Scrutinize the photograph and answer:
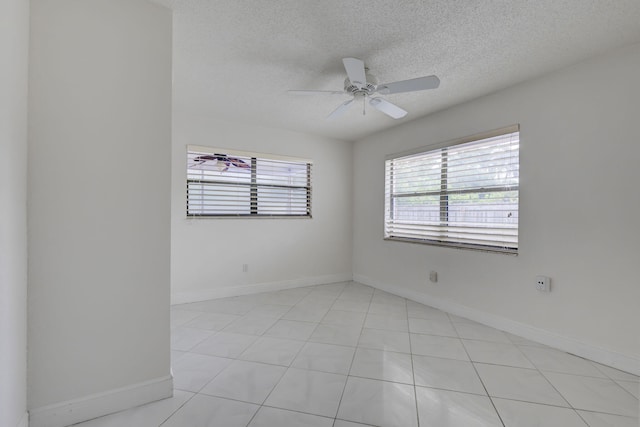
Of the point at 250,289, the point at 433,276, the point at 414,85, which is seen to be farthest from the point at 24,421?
the point at 433,276

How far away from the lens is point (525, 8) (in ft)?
5.63

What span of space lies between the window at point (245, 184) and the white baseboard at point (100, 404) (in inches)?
90.9

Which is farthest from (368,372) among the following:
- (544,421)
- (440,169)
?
(440,169)

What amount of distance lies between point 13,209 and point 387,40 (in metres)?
2.33

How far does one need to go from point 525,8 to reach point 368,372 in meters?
2.54

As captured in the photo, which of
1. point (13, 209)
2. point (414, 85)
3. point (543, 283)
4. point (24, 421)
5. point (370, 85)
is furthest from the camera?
point (543, 283)

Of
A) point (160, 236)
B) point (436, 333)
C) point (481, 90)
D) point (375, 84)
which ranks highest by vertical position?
point (481, 90)

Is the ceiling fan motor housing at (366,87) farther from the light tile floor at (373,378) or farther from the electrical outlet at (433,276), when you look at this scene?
the electrical outlet at (433,276)

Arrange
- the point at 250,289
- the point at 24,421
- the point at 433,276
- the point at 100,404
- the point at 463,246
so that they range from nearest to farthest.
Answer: the point at 24,421
the point at 100,404
the point at 463,246
the point at 433,276
the point at 250,289

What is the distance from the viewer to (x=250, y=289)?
4.01m

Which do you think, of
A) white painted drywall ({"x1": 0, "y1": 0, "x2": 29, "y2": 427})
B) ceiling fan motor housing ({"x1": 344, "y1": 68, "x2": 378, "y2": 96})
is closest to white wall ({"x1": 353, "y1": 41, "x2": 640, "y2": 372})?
ceiling fan motor housing ({"x1": 344, "y1": 68, "x2": 378, "y2": 96})

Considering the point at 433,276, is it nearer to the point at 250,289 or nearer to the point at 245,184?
the point at 250,289

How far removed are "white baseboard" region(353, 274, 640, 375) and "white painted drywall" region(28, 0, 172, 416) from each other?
9.44 feet

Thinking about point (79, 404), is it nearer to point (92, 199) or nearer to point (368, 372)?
point (92, 199)
